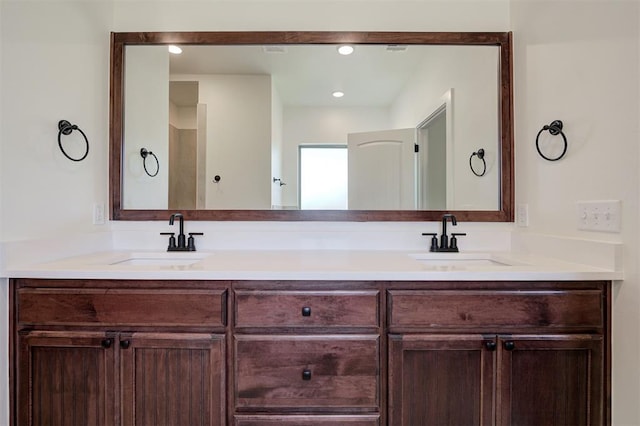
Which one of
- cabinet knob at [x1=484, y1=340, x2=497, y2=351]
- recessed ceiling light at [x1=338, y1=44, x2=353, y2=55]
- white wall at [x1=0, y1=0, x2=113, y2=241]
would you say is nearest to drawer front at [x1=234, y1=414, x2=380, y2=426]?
cabinet knob at [x1=484, y1=340, x2=497, y2=351]

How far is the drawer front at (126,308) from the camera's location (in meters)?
1.15

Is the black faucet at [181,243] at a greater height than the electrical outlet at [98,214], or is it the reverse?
the electrical outlet at [98,214]

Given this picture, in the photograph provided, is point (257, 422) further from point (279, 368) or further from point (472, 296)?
point (472, 296)

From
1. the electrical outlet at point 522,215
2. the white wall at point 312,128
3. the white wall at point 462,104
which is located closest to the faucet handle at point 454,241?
the white wall at point 462,104

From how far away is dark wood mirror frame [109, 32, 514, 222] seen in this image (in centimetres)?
170

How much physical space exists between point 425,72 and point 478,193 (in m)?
0.70

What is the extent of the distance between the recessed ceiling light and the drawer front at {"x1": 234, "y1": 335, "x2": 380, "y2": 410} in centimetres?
141

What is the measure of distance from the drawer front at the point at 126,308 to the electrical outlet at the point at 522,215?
4.74 ft

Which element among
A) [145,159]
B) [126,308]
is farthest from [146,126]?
[126,308]

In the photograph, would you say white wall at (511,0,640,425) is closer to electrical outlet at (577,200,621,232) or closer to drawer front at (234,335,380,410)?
electrical outlet at (577,200,621,232)

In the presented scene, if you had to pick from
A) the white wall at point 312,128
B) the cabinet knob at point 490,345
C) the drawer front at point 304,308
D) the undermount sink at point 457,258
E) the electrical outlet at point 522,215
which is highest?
the white wall at point 312,128

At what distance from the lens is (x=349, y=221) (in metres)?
1.72

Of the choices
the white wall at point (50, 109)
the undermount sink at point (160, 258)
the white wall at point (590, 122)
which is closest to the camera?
the white wall at point (590, 122)

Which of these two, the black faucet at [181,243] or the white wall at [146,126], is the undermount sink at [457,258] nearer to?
the black faucet at [181,243]
